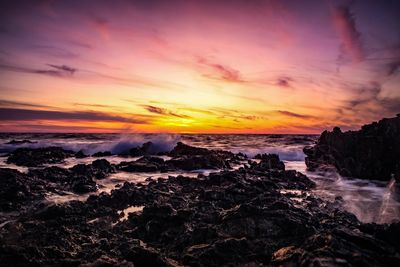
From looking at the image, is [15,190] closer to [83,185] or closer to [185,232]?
[83,185]

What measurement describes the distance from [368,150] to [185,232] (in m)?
15.7

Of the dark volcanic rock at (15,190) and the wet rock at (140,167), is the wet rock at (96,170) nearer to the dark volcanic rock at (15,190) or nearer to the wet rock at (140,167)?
the wet rock at (140,167)

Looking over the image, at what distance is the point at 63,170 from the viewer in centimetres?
1645

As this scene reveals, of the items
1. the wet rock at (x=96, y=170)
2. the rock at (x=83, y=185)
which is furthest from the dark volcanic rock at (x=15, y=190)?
the wet rock at (x=96, y=170)

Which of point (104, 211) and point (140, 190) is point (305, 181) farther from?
point (104, 211)

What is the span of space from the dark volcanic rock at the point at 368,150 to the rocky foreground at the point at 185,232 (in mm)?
8393

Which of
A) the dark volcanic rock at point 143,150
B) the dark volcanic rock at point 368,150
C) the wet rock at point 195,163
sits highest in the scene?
the dark volcanic rock at point 368,150

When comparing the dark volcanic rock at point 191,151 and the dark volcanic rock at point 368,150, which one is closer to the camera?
the dark volcanic rock at point 368,150

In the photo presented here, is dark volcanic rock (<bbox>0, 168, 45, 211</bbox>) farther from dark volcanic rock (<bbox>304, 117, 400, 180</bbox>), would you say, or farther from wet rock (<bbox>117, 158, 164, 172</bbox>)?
dark volcanic rock (<bbox>304, 117, 400, 180</bbox>)

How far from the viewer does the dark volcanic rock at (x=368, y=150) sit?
18078 mm

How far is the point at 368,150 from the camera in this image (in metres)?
19.1

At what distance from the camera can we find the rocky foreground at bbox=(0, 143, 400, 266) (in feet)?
16.2

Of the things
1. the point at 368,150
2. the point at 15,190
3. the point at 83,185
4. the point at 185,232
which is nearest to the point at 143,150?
the point at 83,185

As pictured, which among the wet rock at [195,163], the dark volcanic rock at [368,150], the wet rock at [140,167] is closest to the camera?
the dark volcanic rock at [368,150]
